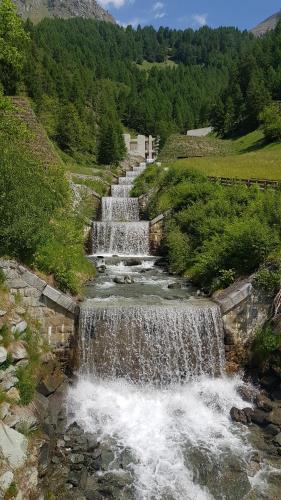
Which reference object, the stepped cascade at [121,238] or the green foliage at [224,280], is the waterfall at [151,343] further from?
the stepped cascade at [121,238]

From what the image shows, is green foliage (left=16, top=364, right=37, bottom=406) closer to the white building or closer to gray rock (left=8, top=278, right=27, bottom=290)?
gray rock (left=8, top=278, right=27, bottom=290)

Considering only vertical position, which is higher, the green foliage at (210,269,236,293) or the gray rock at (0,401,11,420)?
the green foliage at (210,269,236,293)

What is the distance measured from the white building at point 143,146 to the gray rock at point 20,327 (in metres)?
78.3

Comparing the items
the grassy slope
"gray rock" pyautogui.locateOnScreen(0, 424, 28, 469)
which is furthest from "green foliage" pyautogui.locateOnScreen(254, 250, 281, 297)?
the grassy slope

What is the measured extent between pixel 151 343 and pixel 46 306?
3807 millimetres

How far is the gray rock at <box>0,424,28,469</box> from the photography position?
875 centimetres

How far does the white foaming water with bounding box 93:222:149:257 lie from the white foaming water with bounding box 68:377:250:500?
1316 cm

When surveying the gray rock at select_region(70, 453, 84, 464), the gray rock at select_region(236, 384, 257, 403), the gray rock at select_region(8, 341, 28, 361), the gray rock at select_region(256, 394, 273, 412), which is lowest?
the gray rock at select_region(236, 384, 257, 403)

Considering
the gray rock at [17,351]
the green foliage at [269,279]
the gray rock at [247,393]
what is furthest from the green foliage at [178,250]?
the gray rock at [17,351]

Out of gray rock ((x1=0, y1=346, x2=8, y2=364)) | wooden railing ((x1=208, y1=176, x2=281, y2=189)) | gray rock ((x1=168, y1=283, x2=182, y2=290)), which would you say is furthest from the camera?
wooden railing ((x1=208, y1=176, x2=281, y2=189))

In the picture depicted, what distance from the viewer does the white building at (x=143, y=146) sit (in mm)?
89794

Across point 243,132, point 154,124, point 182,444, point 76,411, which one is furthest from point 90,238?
point 154,124

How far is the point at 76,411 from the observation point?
→ 12312 millimetres

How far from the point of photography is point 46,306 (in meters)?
13.7
